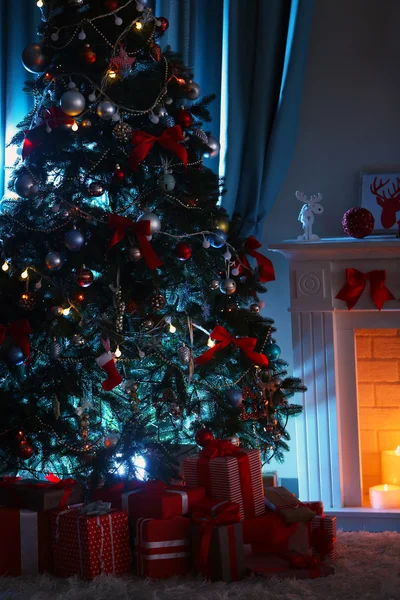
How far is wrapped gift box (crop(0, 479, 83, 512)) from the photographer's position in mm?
2283

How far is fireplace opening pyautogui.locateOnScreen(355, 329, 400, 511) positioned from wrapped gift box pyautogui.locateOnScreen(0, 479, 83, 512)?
149 cm

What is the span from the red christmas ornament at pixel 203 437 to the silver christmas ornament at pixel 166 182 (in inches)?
33.0

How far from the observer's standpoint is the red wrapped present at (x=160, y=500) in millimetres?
2238

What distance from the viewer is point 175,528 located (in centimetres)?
221

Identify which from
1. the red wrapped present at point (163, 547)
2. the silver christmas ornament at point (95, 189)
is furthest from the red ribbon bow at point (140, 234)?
the red wrapped present at point (163, 547)

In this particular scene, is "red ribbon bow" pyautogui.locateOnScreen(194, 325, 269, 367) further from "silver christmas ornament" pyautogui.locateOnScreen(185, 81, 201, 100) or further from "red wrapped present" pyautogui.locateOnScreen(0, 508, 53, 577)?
"silver christmas ornament" pyautogui.locateOnScreen(185, 81, 201, 100)

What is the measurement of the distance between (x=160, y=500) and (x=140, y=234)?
2.76ft

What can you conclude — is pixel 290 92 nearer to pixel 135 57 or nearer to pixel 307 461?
pixel 135 57

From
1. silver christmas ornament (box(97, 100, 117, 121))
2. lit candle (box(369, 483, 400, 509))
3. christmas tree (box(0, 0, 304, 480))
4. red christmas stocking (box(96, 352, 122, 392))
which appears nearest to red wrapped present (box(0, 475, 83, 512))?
christmas tree (box(0, 0, 304, 480))

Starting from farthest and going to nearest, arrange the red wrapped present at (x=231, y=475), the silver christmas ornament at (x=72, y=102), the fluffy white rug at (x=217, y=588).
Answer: the silver christmas ornament at (x=72, y=102) → the red wrapped present at (x=231, y=475) → the fluffy white rug at (x=217, y=588)

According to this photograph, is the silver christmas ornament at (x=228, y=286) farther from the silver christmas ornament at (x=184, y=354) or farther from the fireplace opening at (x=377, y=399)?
the fireplace opening at (x=377, y=399)

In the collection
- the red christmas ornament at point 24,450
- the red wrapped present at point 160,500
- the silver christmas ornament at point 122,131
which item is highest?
the silver christmas ornament at point 122,131

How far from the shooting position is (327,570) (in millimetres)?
2260

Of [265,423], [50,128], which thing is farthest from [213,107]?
[265,423]
